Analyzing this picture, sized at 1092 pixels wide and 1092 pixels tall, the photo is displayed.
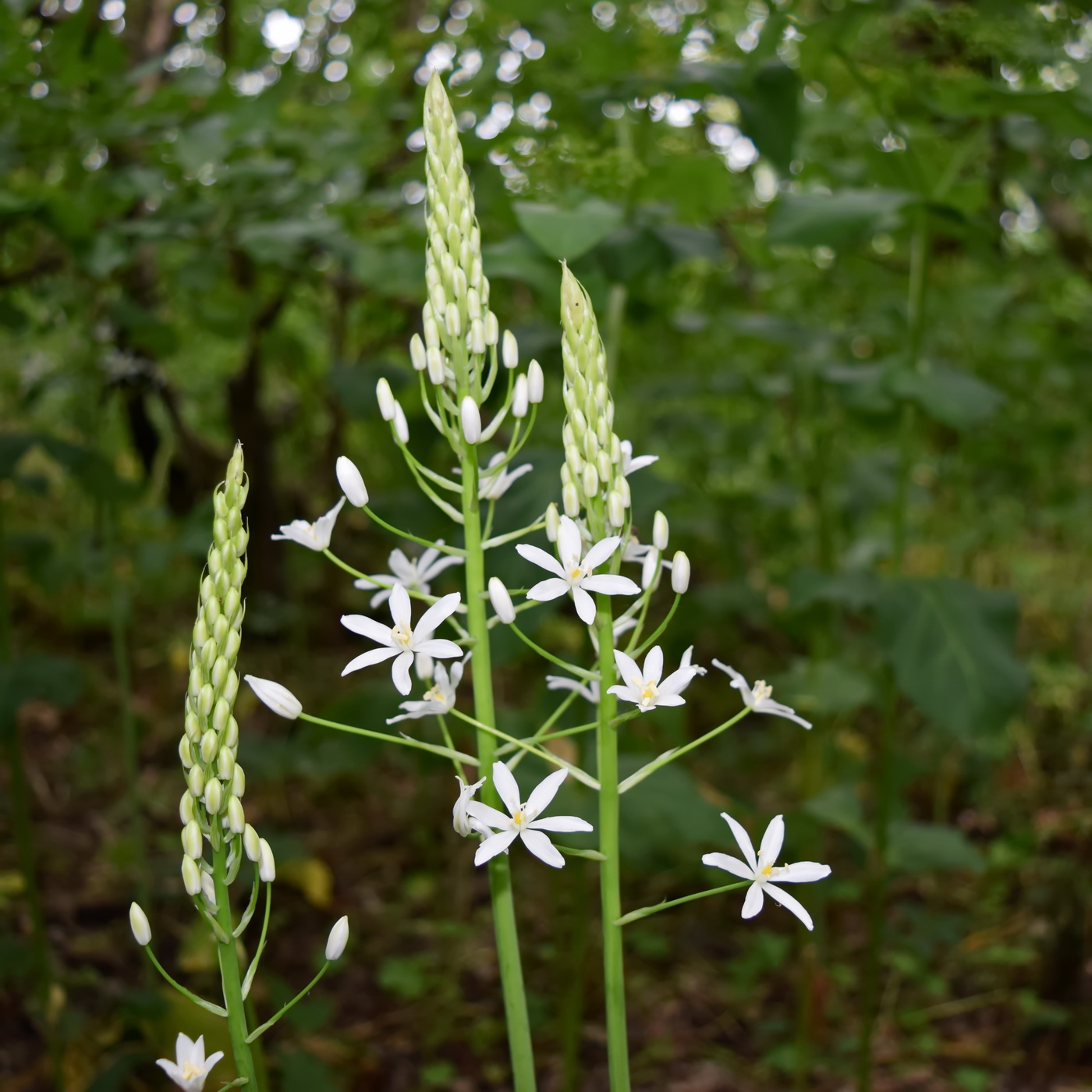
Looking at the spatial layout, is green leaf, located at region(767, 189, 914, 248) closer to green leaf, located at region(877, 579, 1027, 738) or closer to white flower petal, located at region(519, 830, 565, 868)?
green leaf, located at region(877, 579, 1027, 738)

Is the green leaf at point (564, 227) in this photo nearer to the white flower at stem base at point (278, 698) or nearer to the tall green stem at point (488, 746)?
the tall green stem at point (488, 746)

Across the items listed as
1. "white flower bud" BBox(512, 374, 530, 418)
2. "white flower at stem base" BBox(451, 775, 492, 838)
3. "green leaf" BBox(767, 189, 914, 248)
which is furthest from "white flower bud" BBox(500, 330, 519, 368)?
"green leaf" BBox(767, 189, 914, 248)

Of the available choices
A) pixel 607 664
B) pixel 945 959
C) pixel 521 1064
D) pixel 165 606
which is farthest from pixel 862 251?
pixel 165 606

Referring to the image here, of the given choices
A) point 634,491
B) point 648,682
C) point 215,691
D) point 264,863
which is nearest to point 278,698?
point 215,691

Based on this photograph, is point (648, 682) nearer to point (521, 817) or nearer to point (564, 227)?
point (521, 817)

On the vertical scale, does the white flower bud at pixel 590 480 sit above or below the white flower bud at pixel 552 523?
above

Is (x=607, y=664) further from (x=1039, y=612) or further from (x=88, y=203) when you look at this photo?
(x=1039, y=612)

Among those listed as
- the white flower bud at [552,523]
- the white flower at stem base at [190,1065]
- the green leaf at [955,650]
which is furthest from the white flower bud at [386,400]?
the green leaf at [955,650]
